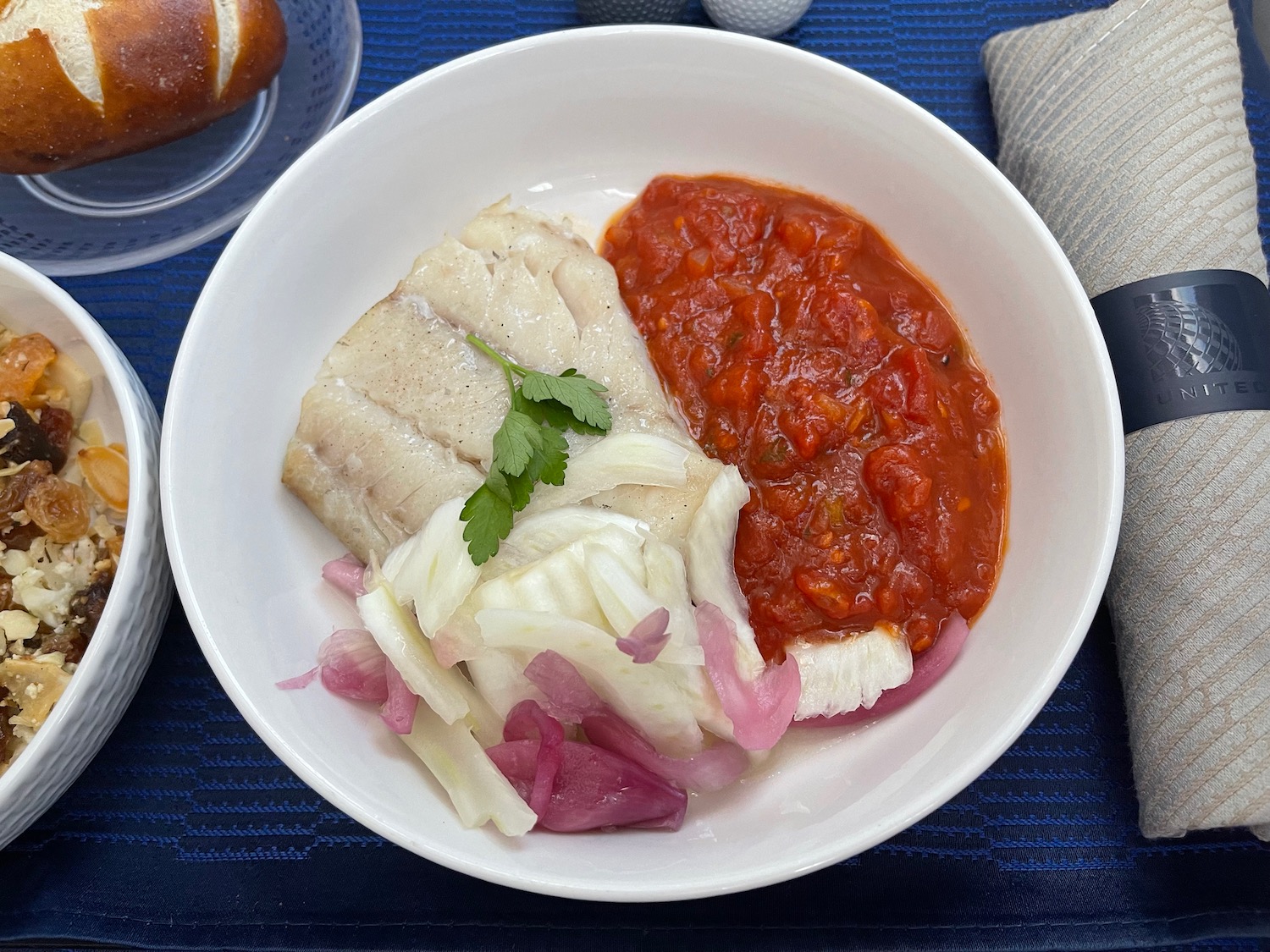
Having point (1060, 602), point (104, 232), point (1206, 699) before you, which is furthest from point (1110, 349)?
point (104, 232)

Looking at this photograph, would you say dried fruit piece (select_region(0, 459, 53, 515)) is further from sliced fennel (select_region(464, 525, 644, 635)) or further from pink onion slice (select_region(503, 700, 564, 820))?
pink onion slice (select_region(503, 700, 564, 820))

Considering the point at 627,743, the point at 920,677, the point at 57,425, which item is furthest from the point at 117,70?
the point at 920,677

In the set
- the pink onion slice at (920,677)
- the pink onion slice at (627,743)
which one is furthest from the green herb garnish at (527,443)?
the pink onion slice at (920,677)

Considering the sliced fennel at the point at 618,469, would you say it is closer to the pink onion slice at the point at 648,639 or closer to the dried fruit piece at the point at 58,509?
the pink onion slice at the point at 648,639

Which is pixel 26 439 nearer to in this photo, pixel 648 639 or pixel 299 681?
pixel 299 681

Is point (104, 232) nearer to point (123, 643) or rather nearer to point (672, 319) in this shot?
point (123, 643)
